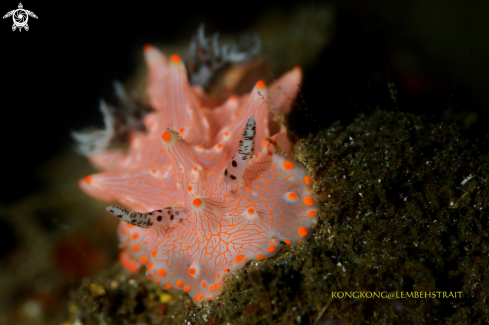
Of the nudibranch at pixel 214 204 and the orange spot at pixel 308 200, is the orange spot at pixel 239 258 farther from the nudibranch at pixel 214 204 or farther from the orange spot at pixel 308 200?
the orange spot at pixel 308 200

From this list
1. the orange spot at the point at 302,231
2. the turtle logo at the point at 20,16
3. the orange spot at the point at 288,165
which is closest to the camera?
the orange spot at the point at 302,231

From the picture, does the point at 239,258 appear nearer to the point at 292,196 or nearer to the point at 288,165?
the point at 292,196

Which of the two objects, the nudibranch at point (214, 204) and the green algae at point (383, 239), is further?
the nudibranch at point (214, 204)

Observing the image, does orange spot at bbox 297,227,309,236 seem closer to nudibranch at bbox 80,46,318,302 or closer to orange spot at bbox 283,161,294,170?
nudibranch at bbox 80,46,318,302

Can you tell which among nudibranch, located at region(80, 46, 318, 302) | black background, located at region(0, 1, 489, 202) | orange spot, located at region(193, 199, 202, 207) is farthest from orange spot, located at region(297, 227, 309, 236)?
black background, located at region(0, 1, 489, 202)

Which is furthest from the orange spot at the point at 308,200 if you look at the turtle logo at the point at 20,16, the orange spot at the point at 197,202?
the turtle logo at the point at 20,16
